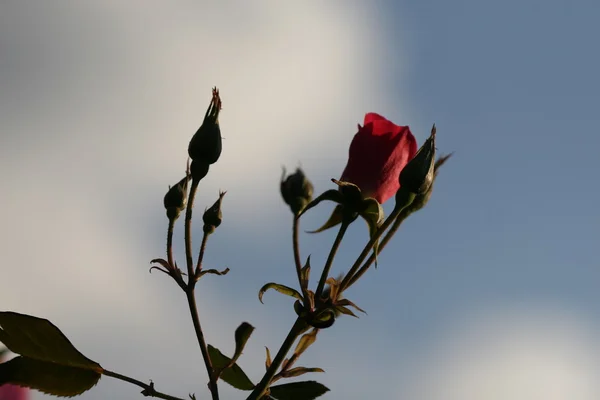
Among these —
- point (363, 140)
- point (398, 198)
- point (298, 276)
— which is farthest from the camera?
point (363, 140)

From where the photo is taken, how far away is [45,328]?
229 cm

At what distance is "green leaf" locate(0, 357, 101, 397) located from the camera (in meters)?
2.25

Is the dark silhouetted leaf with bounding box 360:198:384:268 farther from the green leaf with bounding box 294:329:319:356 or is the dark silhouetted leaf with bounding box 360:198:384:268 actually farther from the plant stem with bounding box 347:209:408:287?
the green leaf with bounding box 294:329:319:356

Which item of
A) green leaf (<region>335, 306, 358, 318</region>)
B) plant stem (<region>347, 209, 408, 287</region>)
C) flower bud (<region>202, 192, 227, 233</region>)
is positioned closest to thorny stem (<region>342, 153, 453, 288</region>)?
plant stem (<region>347, 209, 408, 287</region>)

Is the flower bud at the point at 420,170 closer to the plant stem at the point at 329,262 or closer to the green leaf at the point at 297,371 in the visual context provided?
the plant stem at the point at 329,262

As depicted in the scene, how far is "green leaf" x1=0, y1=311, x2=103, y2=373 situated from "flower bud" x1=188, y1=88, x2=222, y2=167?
79 cm

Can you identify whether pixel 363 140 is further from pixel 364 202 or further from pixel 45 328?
pixel 45 328

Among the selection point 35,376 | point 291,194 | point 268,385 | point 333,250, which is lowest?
point 35,376

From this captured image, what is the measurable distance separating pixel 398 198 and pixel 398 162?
1.02 feet

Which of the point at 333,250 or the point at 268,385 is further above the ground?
the point at 333,250

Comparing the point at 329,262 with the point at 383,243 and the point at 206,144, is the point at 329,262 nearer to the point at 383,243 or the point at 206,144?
the point at 383,243

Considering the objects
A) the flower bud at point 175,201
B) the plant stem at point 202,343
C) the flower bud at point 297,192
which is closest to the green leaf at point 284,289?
the plant stem at point 202,343

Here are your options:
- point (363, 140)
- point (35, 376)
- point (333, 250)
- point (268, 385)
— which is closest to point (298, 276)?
point (333, 250)

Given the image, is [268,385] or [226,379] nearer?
[268,385]
